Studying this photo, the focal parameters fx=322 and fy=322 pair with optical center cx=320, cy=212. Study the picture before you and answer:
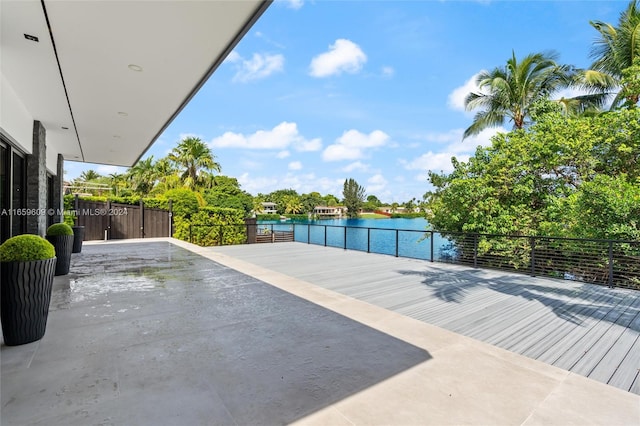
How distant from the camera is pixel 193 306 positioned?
3568mm

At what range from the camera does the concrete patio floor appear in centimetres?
168

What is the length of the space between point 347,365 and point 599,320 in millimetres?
2854

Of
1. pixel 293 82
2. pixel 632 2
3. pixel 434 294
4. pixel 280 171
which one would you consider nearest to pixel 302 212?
pixel 280 171

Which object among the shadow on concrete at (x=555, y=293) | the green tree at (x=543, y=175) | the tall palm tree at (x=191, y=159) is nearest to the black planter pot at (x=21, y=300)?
the shadow on concrete at (x=555, y=293)

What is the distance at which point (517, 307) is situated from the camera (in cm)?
369

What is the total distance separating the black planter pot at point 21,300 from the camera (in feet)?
8.07

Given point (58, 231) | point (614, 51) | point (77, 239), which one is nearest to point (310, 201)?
point (614, 51)

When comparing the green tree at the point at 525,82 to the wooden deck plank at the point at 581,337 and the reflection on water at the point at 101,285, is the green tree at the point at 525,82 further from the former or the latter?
the reflection on water at the point at 101,285

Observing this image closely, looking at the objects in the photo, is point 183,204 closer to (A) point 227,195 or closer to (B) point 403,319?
(B) point 403,319

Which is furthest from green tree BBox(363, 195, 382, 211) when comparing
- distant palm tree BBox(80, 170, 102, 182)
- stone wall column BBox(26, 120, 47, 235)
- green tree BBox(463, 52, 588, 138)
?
stone wall column BBox(26, 120, 47, 235)

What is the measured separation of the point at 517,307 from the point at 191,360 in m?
3.47

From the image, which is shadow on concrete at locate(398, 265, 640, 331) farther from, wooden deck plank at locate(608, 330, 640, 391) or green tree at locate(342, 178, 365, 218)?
green tree at locate(342, 178, 365, 218)

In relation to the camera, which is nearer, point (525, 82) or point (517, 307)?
point (517, 307)

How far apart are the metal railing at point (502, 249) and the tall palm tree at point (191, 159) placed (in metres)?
10.8
